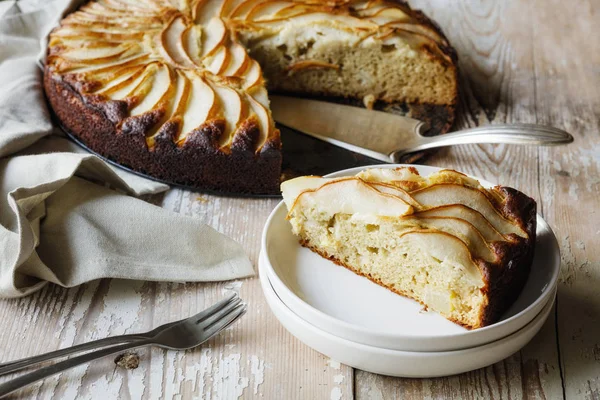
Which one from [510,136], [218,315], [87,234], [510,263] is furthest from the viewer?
[510,136]

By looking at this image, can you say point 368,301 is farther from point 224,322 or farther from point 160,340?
A: point 160,340

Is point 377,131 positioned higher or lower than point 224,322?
lower

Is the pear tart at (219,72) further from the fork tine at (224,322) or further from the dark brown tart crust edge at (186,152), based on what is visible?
the fork tine at (224,322)

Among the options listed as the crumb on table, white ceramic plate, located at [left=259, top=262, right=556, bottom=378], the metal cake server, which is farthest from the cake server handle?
the crumb on table

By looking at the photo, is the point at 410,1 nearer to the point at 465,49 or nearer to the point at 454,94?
the point at 465,49

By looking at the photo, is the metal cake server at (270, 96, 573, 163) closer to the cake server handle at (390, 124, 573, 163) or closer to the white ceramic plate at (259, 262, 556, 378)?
the cake server handle at (390, 124, 573, 163)

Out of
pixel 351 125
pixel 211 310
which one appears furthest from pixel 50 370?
pixel 351 125

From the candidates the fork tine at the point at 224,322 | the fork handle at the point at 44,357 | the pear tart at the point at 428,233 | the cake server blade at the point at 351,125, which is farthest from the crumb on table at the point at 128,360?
the cake server blade at the point at 351,125
